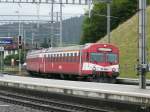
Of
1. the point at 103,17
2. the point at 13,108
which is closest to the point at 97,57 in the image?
the point at 13,108

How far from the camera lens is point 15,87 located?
114 ft

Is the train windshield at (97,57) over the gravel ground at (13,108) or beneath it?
over

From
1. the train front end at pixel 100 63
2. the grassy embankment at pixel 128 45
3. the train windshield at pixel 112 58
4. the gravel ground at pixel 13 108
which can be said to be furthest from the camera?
the grassy embankment at pixel 128 45

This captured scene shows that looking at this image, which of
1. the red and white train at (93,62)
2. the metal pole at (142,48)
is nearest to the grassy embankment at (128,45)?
the red and white train at (93,62)

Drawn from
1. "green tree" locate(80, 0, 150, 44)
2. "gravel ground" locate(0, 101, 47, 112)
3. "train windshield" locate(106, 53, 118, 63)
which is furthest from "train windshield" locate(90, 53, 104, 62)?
"green tree" locate(80, 0, 150, 44)

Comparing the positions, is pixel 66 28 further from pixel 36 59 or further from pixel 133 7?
pixel 36 59

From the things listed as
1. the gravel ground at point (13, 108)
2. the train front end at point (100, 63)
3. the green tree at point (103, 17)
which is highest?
the green tree at point (103, 17)

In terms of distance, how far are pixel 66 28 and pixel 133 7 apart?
4044cm

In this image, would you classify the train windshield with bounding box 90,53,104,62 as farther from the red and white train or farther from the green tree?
the green tree

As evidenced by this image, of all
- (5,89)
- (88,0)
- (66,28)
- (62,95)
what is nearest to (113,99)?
(62,95)

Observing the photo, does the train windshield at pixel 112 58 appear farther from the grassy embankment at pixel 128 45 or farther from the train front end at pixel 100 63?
the grassy embankment at pixel 128 45

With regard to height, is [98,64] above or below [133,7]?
below

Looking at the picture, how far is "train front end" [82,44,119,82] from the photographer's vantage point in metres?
37.6

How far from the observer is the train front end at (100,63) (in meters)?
37.6
